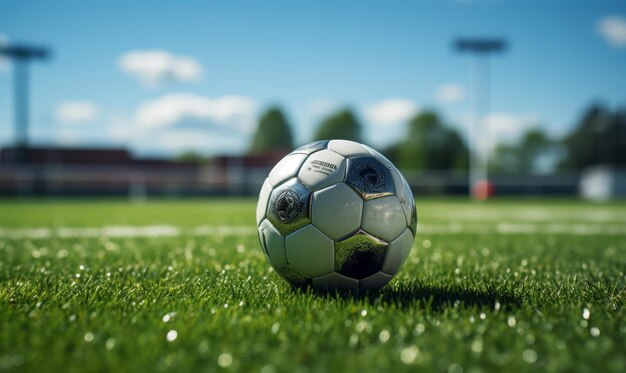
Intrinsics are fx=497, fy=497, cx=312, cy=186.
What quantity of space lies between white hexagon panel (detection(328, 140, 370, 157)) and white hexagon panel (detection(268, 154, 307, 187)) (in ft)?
0.68

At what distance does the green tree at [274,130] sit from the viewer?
3071 inches

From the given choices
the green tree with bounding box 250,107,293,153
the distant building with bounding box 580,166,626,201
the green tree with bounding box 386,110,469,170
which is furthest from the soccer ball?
the green tree with bounding box 250,107,293,153

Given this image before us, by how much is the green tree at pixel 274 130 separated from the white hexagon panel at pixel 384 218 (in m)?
74.6

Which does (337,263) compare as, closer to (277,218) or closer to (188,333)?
(277,218)

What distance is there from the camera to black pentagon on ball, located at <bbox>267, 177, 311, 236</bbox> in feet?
9.99

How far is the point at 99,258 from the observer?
5.04 m

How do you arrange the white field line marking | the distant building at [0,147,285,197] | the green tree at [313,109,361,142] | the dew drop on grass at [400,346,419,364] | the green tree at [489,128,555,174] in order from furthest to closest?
the green tree at [489,128,555,174] < the green tree at [313,109,361,142] < the distant building at [0,147,285,197] < the white field line marking < the dew drop on grass at [400,346,419,364]

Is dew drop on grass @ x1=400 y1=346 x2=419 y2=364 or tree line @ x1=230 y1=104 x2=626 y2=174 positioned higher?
tree line @ x1=230 y1=104 x2=626 y2=174

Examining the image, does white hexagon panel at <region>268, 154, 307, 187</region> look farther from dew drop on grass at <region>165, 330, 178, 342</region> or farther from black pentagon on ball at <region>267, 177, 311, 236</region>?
dew drop on grass at <region>165, 330, 178, 342</region>

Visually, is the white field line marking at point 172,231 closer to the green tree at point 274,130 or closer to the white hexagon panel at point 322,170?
the white hexagon panel at point 322,170

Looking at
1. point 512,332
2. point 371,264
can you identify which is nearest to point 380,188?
point 371,264

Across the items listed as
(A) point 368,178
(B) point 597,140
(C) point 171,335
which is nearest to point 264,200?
(A) point 368,178

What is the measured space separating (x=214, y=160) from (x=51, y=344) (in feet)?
219

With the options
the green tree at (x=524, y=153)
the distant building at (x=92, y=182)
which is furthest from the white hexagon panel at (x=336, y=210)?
the green tree at (x=524, y=153)
